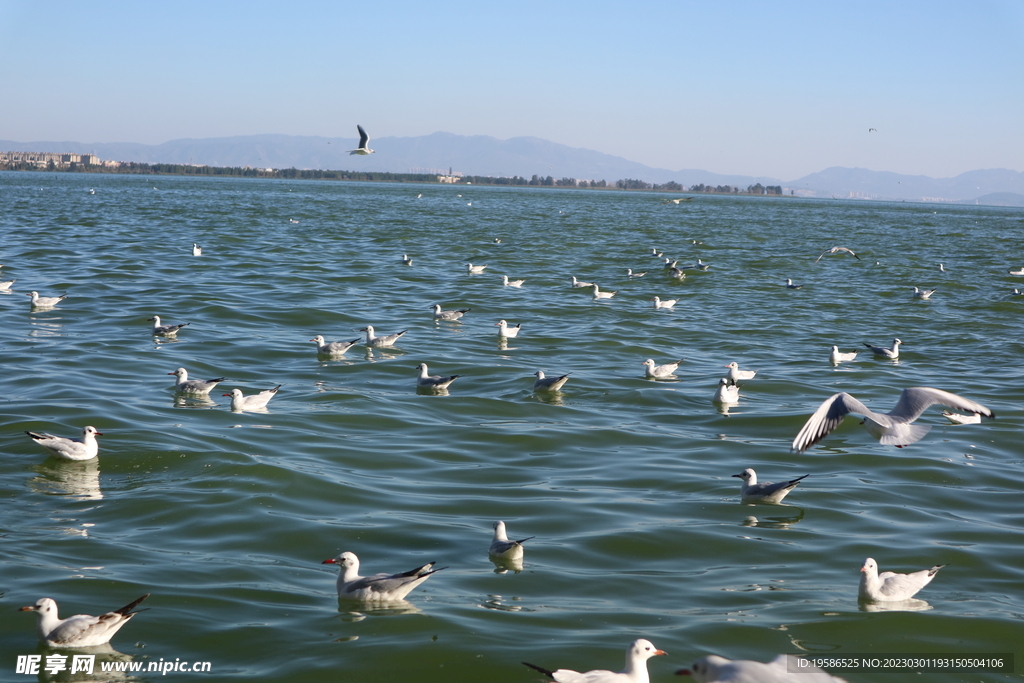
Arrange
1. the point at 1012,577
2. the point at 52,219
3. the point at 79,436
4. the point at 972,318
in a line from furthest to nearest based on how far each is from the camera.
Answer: the point at 52,219 < the point at 972,318 < the point at 79,436 < the point at 1012,577

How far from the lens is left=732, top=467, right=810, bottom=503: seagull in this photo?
1073 cm

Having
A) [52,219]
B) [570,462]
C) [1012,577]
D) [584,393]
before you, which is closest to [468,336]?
[584,393]

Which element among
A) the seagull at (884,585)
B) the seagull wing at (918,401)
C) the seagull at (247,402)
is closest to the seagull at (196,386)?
the seagull at (247,402)

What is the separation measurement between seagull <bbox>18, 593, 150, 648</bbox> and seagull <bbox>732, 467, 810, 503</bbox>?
7.07m

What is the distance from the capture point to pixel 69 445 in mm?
11312

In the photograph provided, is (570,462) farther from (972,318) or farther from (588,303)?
(972,318)

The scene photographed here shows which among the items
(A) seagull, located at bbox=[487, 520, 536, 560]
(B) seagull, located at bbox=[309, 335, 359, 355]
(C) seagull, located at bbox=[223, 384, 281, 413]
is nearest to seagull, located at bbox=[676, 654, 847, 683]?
(A) seagull, located at bbox=[487, 520, 536, 560]

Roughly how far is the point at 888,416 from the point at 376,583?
6398 millimetres

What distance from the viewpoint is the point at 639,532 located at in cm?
988

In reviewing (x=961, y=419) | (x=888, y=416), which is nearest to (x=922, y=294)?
(x=961, y=419)

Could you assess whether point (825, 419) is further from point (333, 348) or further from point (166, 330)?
point (166, 330)

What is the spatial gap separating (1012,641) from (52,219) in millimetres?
52149

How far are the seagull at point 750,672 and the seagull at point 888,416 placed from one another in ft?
11.1

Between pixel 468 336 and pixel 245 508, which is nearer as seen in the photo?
pixel 245 508
